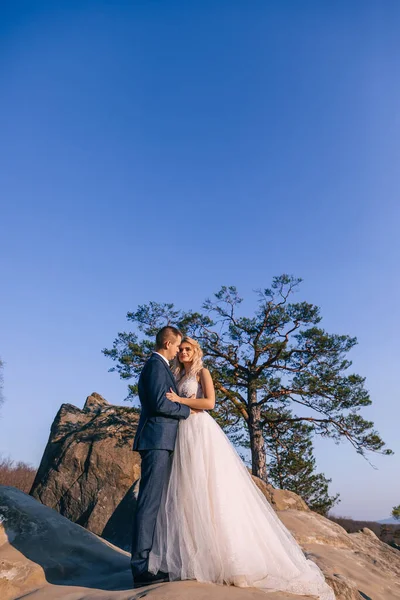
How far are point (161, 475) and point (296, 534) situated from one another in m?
4.88

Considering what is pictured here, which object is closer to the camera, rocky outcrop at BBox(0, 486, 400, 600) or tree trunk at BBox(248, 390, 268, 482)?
rocky outcrop at BBox(0, 486, 400, 600)

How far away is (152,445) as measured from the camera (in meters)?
4.57

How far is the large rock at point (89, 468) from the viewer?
13.5 m

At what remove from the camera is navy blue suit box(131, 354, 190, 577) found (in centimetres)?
434

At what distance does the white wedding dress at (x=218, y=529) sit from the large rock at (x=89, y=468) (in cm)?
836

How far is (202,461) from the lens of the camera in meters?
4.57

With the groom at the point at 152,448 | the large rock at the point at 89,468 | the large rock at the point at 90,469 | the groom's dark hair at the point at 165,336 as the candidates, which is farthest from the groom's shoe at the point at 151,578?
the large rock at the point at 89,468

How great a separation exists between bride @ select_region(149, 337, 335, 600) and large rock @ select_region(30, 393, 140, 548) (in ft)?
27.4

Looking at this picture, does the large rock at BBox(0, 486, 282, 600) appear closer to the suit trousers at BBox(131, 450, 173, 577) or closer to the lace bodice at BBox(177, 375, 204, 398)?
the suit trousers at BBox(131, 450, 173, 577)

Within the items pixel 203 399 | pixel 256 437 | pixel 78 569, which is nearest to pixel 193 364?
A: pixel 203 399

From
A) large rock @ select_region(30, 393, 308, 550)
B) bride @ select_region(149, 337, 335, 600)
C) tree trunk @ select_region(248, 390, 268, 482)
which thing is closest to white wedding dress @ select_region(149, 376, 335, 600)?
bride @ select_region(149, 337, 335, 600)

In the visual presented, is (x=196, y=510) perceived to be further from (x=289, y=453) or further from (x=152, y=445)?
(x=289, y=453)

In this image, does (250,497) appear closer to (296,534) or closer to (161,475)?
(161,475)

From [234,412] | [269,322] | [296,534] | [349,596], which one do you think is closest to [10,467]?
[234,412]
